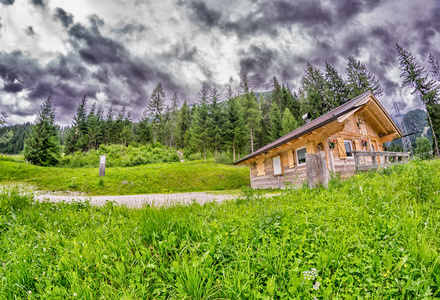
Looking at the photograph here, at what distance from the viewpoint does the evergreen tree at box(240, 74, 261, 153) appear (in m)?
38.9

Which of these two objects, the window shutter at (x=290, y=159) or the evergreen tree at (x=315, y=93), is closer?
the window shutter at (x=290, y=159)

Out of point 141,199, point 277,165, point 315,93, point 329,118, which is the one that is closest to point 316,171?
point 329,118

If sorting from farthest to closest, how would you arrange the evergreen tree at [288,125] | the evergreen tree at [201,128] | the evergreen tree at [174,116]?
1. the evergreen tree at [174,116]
2. the evergreen tree at [288,125]
3. the evergreen tree at [201,128]

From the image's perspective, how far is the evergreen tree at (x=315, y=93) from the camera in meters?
36.4

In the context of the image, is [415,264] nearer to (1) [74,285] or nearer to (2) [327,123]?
→ (1) [74,285]

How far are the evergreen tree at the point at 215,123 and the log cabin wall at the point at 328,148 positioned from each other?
1621 cm

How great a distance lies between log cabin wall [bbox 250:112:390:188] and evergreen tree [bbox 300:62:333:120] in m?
21.5

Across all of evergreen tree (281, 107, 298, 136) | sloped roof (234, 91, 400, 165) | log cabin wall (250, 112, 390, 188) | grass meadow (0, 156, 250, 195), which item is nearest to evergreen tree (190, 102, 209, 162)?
grass meadow (0, 156, 250, 195)

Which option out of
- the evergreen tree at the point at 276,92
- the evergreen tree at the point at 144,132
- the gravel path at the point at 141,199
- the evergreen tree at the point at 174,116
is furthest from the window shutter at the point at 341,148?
the evergreen tree at the point at 174,116

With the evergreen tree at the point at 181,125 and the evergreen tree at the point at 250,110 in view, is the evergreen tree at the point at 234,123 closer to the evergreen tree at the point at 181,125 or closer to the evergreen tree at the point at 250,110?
the evergreen tree at the point at 250,110

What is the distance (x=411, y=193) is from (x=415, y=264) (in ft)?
8.96

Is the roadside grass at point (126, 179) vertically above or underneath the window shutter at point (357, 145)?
underneath

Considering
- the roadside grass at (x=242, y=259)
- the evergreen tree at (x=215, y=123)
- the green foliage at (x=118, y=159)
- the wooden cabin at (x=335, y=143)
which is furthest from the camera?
the evergreen tree at (x=215, y=123)

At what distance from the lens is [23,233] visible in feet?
10.7
